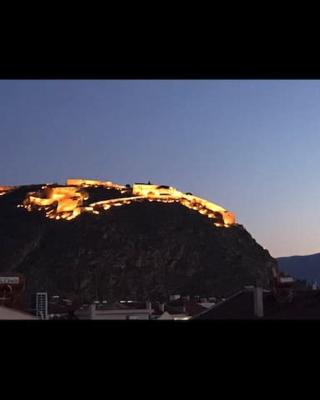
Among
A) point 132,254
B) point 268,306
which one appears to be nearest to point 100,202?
point 132,254

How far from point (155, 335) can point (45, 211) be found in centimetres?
5110

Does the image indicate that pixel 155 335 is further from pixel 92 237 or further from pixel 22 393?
pixel 92 237

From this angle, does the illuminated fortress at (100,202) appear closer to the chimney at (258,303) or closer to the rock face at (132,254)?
the rock face at (132,254)

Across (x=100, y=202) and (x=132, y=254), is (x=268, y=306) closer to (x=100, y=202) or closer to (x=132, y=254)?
(x=132, y=254)

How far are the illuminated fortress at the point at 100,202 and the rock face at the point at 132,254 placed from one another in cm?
72

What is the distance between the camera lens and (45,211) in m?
51.5

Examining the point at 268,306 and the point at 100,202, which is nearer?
the point at 268,306

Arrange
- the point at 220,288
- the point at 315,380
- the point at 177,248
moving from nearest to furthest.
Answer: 1. the point at 315,380
2. the point at 220,288
3. the point at 177,248

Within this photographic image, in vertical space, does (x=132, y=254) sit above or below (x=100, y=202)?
below

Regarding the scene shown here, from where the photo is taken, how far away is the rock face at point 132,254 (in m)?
43.8

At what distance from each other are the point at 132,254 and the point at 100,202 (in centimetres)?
569

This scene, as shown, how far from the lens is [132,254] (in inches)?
1873

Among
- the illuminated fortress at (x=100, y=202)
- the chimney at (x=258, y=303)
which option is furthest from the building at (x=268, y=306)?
the illuminated fortress at (x=100, y=202)
